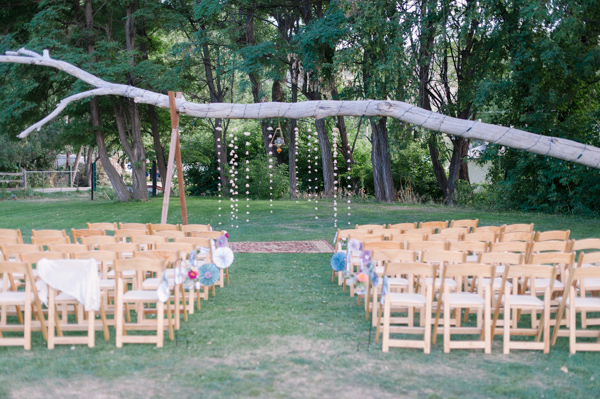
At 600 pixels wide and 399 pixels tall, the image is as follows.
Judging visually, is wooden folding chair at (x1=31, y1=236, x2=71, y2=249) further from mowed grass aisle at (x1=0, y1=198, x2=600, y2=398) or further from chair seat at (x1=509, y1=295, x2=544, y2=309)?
chair seat at (x1=509, y1=295, x2=544, y2=309)

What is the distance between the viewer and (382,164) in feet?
71.8

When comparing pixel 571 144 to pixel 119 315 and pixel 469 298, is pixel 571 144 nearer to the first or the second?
pixel 469 298

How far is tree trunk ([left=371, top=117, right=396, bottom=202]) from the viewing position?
70.3ft

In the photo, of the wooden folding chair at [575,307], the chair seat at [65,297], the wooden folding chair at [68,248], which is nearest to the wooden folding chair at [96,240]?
the wooden folding chair at [68,248]

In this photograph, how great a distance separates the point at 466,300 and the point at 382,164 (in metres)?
16.8

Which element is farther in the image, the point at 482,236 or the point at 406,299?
the point at 482,236

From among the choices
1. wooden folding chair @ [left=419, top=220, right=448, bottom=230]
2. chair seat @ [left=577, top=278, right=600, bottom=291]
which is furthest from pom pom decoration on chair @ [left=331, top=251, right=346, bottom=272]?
chair seat @ [left=577, top=278, right=600, bottom=291]

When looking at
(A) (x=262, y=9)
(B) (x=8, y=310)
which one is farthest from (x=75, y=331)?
(A) (x=262, y=9)

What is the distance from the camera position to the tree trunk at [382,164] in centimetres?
2144

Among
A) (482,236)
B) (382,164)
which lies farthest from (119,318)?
(382,164)

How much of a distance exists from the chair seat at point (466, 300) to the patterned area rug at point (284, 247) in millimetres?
5593

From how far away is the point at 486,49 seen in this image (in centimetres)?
1839

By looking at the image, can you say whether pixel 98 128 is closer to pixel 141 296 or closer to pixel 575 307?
pixel 141 296

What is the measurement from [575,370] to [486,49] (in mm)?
15442
